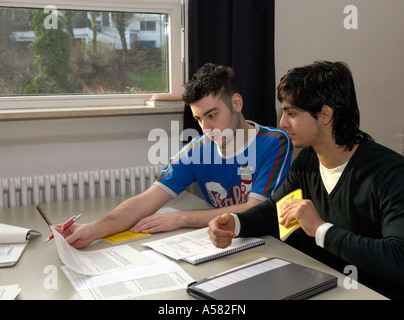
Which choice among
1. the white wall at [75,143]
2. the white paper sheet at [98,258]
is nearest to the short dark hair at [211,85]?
the white paper sheet at [98,258]

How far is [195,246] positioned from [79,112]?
1.23m

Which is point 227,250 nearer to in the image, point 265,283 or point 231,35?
point 265,283

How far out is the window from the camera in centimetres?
246

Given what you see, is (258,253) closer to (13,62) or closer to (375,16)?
(13,62)

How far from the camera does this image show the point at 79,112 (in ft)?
7.73

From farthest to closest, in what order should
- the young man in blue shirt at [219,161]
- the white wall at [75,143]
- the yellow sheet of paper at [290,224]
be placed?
the white wall at [75,143]
the young man in blue shirt at [219,161]
the yellow sheet of paper at [290,224]

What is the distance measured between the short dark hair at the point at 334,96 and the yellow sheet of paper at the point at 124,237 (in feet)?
2.36

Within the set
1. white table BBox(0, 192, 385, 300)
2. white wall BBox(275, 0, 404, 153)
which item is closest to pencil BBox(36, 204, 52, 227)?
white table BBox(0, 192, 385, 300)

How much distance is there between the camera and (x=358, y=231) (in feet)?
4.48

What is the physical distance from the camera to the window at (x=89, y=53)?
246cm

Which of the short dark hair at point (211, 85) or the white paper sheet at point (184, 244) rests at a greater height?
the short dark hair at point (211, 85)

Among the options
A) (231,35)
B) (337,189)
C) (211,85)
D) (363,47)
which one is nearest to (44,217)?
(211,85)

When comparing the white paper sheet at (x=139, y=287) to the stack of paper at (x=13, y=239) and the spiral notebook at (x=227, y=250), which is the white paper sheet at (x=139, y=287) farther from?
the stack of paper at (x=13, y=239)

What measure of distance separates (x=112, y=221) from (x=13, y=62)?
134cm
